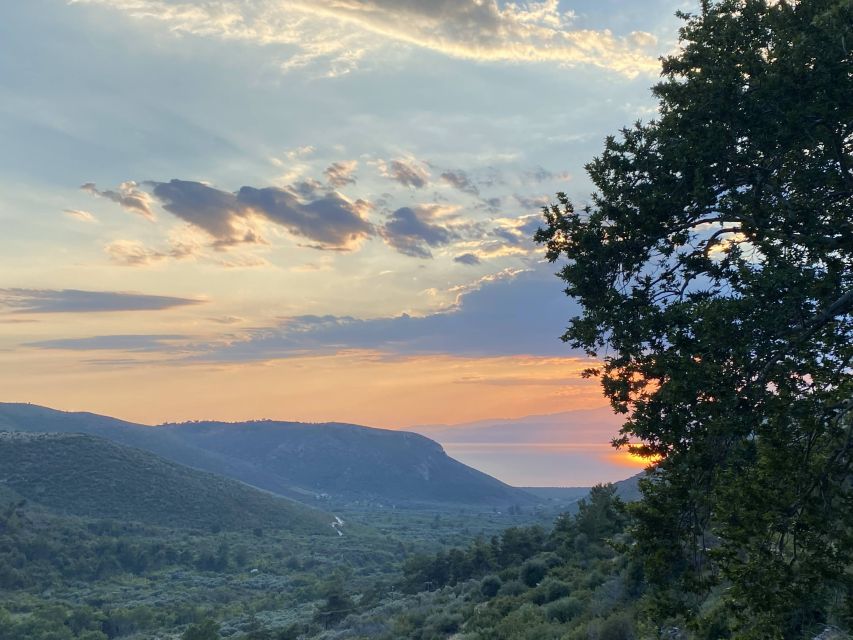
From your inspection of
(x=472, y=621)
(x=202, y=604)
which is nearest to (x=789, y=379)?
(x=472, y=621)

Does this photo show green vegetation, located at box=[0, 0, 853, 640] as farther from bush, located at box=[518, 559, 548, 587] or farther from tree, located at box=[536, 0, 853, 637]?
bush, located at box=[518, 559, 548, 587]

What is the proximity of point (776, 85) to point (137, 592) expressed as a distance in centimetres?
10379

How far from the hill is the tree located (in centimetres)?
13959

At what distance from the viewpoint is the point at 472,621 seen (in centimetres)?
2842

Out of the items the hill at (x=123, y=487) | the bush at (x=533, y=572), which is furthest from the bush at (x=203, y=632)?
the hill at (x=123, y=487)

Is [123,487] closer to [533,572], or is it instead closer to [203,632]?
[203,632]

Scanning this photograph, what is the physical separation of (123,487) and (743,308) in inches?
6215

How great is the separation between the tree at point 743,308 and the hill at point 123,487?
140 m

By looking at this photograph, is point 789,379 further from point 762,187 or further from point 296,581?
point 296,581

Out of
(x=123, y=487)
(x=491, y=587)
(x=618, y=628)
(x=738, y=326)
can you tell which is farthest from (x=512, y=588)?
(x=123, y=487)

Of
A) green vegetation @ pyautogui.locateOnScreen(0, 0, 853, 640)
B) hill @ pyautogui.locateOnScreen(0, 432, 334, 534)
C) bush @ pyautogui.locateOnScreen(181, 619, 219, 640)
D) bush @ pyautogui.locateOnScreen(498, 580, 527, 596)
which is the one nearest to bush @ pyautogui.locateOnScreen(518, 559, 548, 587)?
bush @ pyautogui.locateOnScreen(498, 580, 527, 596)

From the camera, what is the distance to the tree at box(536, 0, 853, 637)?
29.7 ft

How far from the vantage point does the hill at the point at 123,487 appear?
132375mm

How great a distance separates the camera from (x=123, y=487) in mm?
144500
